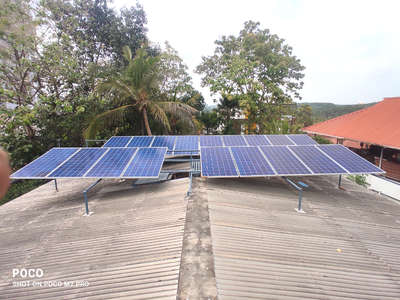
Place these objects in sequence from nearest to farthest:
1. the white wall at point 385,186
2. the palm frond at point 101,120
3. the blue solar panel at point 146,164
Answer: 1. the blue solar panel at point 146,164
2. the white wall at point 385,186
3. the palm frond at point 101,120

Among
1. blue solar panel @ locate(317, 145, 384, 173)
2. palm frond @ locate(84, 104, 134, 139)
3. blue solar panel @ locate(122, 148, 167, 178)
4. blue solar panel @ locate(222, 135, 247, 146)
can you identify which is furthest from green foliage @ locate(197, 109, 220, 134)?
blue solar panel @ locate(122, 148, 167, 178)

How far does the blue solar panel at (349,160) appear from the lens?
6.88m

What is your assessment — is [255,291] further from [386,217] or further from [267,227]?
[386,217]

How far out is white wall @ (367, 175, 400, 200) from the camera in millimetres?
8750

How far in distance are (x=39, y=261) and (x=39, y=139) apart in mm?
14430

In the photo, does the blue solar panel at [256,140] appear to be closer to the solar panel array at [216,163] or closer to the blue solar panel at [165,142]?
the solar panel array at [216,163]

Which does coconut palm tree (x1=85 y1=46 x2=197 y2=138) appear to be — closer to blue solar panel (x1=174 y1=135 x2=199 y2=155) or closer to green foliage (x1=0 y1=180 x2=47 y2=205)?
blue solar panel (x1=174 y1=135 x2=199 y2=155)

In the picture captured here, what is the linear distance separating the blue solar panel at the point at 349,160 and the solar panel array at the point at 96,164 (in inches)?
257

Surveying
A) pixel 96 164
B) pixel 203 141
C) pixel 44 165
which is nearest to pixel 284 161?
pixel 203 141

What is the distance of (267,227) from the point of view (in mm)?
4488

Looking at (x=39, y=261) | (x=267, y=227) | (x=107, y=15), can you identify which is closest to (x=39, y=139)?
(x=107, y=15)

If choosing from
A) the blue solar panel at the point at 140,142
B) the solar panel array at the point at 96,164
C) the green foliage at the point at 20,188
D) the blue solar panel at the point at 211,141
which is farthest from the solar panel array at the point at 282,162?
the green foliage at the point at 20,188

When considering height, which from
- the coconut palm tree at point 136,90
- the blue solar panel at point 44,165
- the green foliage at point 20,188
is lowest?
the green foliage at point 20,188

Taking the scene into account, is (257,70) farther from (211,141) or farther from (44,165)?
(44,165)
